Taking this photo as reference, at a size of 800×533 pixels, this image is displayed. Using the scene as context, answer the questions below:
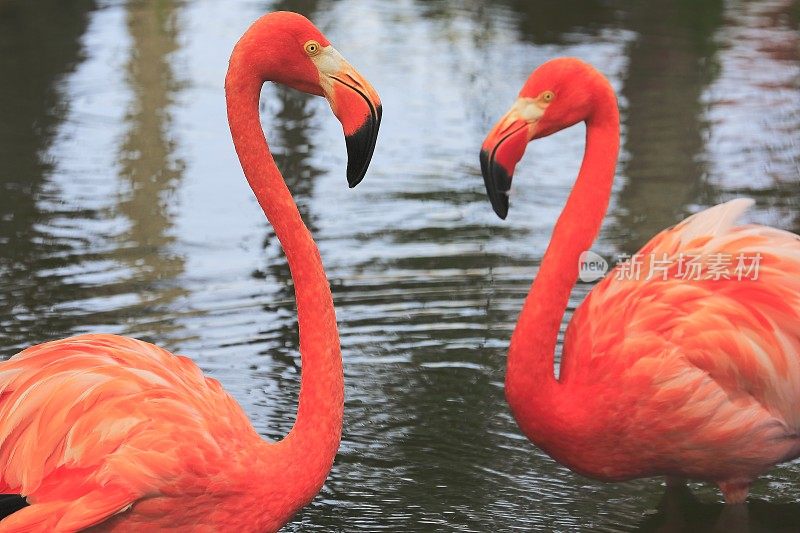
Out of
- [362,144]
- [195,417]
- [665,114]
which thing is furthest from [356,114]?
[665,114]

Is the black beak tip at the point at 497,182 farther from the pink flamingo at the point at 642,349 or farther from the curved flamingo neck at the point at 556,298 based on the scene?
the curved flamingo neck at the point at 556,298

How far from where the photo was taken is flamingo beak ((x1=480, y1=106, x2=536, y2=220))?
14.1 feet

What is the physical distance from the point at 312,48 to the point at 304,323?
0.79 meters

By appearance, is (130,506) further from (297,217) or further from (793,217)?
(793,217)

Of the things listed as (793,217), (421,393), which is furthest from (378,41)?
(421,393)

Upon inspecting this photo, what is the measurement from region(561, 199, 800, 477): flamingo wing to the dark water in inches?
17.0

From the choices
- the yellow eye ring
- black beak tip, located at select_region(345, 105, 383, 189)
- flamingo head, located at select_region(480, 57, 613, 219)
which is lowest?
black beak tip, located at select_region(345, 105, 383, 189)

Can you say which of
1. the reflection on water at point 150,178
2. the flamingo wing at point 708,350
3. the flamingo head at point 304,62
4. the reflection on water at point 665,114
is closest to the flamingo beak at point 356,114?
the flamingo head at point 304,62

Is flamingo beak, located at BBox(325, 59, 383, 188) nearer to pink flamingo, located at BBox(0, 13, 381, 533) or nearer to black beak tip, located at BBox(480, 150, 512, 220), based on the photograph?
pink flamingo, located at BBox(0, 13, 381, 533)

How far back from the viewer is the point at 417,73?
461 inches

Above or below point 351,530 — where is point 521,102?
above

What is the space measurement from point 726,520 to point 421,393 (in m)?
1.44

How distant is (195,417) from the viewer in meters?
3.65

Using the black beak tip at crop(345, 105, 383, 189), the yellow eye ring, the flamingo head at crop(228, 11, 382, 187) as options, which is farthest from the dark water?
the yellow eye ring
